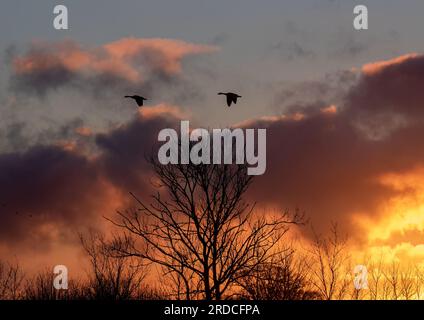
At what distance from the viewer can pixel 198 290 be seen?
34.0 meters

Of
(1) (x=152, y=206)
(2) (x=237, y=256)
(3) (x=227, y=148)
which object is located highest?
(3) (x=227, y=148)
